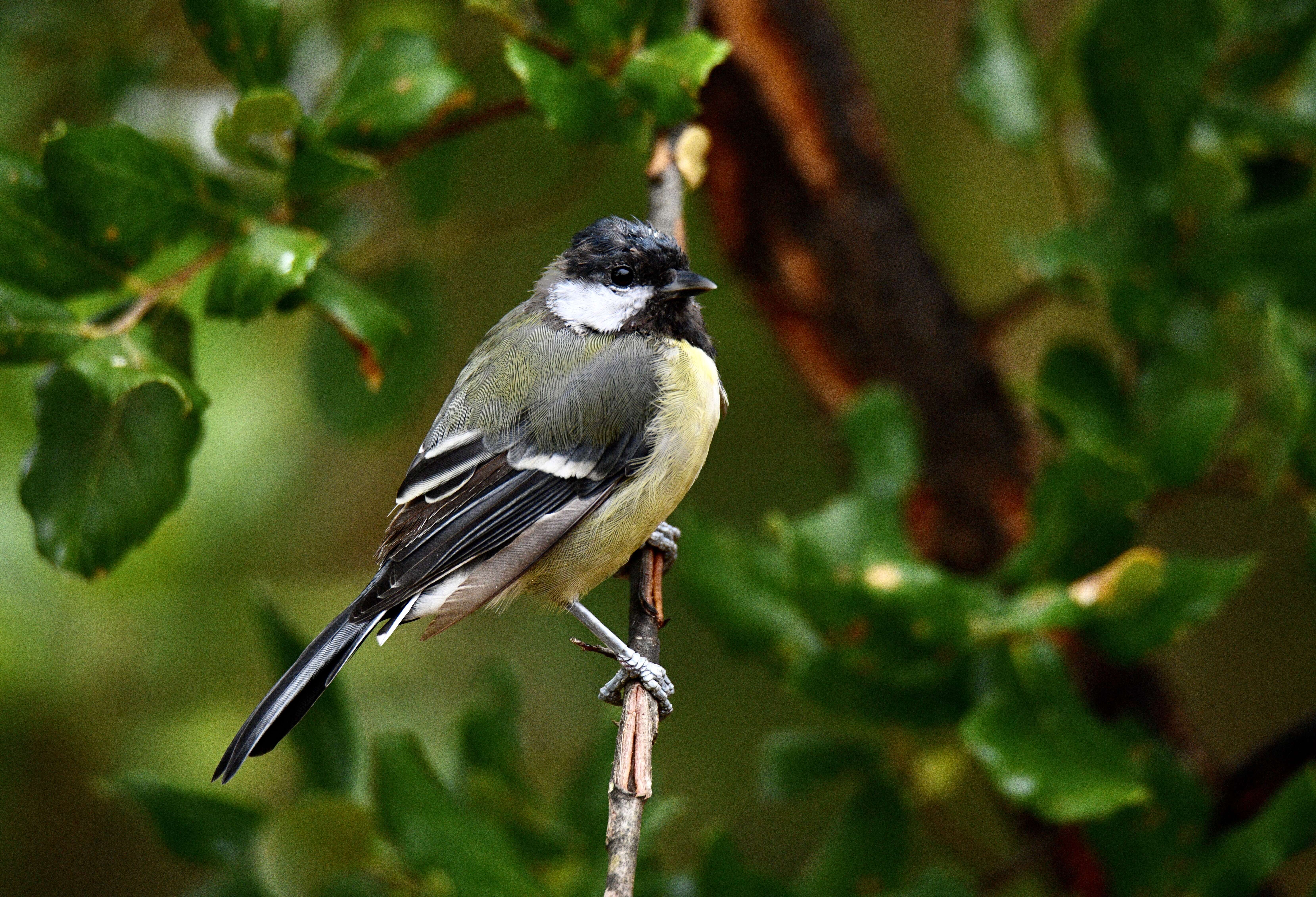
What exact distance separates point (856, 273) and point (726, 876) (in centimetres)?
107

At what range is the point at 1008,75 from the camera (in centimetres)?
183

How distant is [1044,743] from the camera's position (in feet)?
4.58

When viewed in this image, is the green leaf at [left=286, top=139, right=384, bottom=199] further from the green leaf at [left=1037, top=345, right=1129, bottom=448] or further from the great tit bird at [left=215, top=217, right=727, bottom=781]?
the green leaf at [left=1037, top=345, right=1129, bottom=448]

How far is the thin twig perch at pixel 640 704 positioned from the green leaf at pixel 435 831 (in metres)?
0.17

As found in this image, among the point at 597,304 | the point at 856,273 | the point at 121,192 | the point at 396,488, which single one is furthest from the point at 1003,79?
the point at 396,488

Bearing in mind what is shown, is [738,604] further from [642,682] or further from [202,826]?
[202,826]

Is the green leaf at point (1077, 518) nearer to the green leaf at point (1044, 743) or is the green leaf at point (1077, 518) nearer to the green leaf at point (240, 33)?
the green leaf at point (1044, 743)

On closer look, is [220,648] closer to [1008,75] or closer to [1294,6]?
[1008,75]

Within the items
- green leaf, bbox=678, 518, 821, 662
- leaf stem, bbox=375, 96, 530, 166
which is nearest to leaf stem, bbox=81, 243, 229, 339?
leaf stem, bbox=375, 96, 530, 166

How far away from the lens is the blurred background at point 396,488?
6.39 feet

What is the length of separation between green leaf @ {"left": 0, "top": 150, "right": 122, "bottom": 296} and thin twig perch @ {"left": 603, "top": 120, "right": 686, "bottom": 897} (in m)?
0.70

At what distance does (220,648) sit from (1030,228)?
217cm

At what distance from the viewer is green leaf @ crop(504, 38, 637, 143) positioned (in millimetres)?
1283

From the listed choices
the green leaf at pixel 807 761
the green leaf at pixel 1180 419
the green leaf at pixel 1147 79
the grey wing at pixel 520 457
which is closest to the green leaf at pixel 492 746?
the grey wing at pixel 520 457
